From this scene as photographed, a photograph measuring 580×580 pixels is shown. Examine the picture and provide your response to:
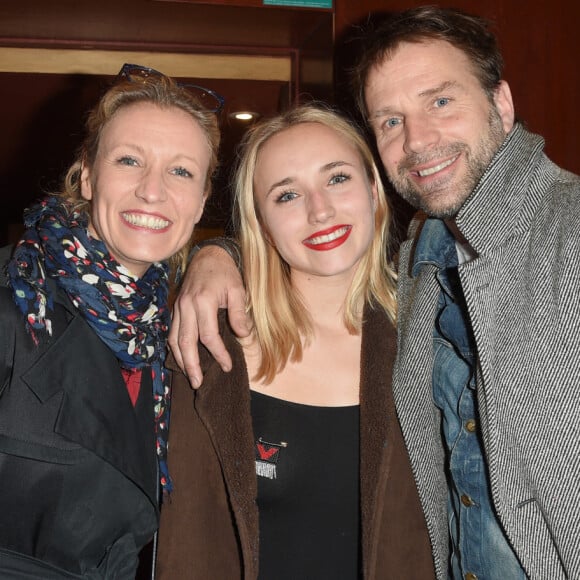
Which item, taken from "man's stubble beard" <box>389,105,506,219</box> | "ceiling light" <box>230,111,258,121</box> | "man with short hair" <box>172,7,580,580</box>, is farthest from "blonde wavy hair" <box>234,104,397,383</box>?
"ceiling light" <box>230,111,258,121</box>

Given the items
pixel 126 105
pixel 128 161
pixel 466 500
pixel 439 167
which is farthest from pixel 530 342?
pixel 126 105

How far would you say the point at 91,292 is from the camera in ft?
4.52

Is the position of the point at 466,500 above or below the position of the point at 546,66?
below

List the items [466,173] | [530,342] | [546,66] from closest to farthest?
[530,342] < [466,173] < [546,66]

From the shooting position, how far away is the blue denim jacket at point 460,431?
4.37ft

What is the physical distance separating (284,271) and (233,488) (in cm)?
65

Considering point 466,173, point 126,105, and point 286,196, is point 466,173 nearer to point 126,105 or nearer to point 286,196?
point 286,196

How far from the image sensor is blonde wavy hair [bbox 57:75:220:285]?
62.0 inches

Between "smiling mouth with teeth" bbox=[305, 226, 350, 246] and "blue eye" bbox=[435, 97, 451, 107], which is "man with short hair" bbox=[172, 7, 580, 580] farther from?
"smiling mouth with teeth" bbox=[305, 226, 350, 246]

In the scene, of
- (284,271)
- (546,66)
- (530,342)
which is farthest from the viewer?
(546,66)

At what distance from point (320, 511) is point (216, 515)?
238 millimetres

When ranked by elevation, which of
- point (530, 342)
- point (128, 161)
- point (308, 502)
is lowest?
point (308, 502)

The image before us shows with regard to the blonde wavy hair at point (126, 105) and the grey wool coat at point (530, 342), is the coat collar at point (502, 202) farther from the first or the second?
the blonde wavy hair at point (126, 105)

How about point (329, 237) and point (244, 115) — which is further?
point (244, 115)
